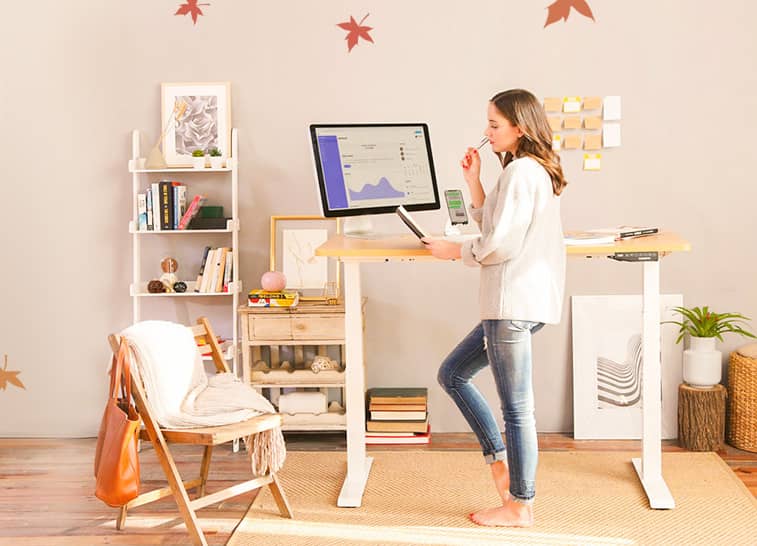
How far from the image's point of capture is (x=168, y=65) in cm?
398

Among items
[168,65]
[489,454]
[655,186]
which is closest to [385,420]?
[489,454]

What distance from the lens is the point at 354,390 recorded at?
10.6 feet

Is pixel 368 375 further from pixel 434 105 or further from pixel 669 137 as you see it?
pixel 669 137

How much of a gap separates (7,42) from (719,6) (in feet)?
10.1

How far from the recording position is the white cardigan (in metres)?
2.64

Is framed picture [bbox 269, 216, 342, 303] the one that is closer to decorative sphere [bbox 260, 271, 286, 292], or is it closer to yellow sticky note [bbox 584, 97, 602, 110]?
decorative sphere [bbox 260, 271, 286, 292]

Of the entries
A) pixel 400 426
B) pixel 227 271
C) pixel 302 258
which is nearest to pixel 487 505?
pixel 400 426

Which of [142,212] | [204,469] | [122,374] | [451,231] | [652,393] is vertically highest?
[142,212]

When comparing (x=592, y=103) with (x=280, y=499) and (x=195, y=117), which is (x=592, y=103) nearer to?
(x=195, y=117)

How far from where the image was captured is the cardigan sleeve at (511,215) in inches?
104

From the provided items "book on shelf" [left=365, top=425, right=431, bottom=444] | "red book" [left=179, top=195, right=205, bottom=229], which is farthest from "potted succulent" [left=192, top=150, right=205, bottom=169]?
"book on shelf" [left=365, top=425, right=431, bottom=444]

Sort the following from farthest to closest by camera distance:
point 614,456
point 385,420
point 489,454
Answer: point 385,420 < point 614,456 < point 489,454

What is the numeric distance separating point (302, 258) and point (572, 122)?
130 cm

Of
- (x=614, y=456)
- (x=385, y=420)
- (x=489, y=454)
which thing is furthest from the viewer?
(x=385, y=420)
